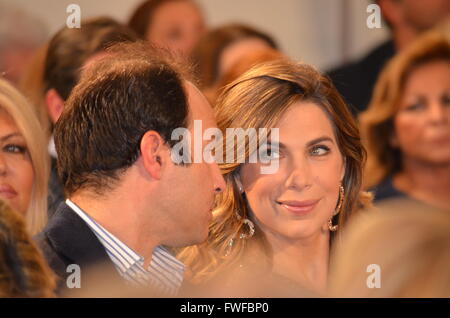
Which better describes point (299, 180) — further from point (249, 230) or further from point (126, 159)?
point (126, 159)

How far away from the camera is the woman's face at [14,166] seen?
1.93 meters

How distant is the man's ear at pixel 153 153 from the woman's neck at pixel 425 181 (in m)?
1.03

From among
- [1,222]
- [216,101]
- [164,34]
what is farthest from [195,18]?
[1,222]

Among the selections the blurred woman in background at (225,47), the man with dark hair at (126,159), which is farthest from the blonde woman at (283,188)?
the blurred woman in background at (225,47)

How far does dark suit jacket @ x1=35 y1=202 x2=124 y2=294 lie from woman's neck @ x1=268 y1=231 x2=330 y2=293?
0.37m

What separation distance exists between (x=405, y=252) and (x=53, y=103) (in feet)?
3.90

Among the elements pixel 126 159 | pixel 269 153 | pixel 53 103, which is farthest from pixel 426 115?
pixel 126 159

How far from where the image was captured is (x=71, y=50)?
2.27m

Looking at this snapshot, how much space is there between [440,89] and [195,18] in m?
0.83

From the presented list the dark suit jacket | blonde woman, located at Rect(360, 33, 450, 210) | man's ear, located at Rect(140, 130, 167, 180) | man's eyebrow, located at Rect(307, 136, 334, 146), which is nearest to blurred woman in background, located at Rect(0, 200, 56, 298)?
the dark suit jacket

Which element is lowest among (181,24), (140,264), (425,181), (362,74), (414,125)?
(140,264)

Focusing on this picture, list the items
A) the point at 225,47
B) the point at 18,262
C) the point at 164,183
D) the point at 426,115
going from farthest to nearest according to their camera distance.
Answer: the point at 225,47, the point at 426,115, the point at 164,183, the point at 18,262

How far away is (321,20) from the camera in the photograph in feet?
9.67
